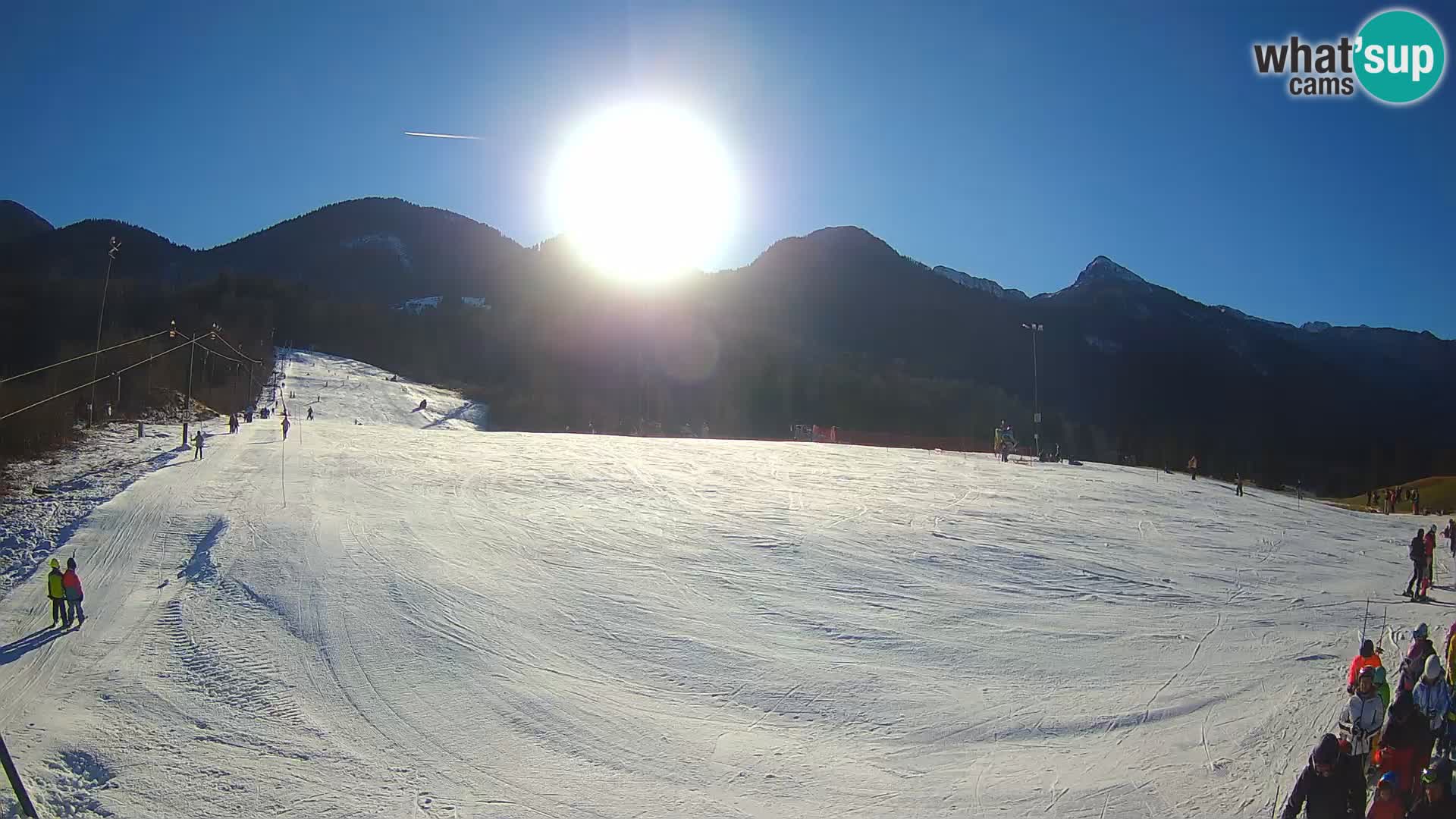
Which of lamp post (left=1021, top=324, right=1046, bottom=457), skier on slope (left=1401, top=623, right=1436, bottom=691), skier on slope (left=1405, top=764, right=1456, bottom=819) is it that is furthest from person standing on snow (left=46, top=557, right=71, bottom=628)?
lamp post (left=1021, top=324, right=1046, bottom=457)

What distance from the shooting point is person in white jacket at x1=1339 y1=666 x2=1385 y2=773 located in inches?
243

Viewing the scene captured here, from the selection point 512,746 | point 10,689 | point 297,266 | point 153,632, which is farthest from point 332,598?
point 297,266

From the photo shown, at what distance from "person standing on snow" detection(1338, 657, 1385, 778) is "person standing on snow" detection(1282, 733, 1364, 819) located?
0.30 m

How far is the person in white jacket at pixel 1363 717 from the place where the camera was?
6164mm

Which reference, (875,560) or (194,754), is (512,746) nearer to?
(194,754)

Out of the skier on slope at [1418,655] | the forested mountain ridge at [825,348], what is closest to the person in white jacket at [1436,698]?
the skier on slope at [1418,655]

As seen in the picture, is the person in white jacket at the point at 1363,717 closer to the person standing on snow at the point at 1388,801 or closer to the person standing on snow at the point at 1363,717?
the person standing on snow at the point at 1363,717

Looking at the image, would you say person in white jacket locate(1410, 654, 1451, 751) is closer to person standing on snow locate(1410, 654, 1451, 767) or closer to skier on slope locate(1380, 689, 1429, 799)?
person standing on snow locate(1410, 654, 1451, 767)

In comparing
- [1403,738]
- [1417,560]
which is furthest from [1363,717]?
[1417,560]

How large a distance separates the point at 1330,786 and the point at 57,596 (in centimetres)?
1562

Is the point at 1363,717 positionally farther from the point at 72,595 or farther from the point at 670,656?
the point at 72,595

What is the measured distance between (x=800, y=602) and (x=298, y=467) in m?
18.3

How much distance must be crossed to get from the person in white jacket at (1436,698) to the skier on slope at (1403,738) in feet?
1.55

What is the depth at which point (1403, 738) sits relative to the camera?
20.7ft
